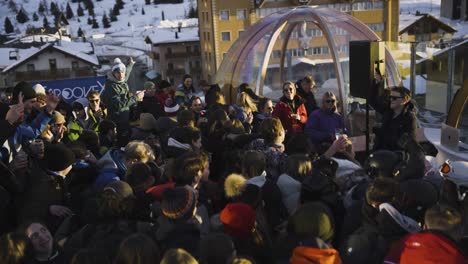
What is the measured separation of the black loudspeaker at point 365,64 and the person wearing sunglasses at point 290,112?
0.77 m

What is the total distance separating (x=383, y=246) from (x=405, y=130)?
2639 mm

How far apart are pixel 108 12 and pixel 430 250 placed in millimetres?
128267

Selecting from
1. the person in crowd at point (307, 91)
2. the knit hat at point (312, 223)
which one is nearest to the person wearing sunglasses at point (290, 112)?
the person in crowd at point (307, 91)

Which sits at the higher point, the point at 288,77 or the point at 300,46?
the point at 300,46

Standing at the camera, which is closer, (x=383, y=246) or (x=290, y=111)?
(x=383, y=246)

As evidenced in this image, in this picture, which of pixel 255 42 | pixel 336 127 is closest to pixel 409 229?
pixel 336 127

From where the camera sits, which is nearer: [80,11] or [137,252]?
[137,252]

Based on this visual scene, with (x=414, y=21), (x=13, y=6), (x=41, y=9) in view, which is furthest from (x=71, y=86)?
(x=13, y=6)

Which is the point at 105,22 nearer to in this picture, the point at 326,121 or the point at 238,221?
the point at 326,121

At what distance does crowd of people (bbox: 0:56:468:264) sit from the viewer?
2.65 meters

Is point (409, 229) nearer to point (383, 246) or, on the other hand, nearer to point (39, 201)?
point (383, 246)

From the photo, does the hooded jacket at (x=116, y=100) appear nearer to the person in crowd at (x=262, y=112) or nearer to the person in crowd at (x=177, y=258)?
the person in crowd at (x=262, y=112)

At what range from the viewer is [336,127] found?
589 centimetres

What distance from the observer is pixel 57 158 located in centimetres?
372
